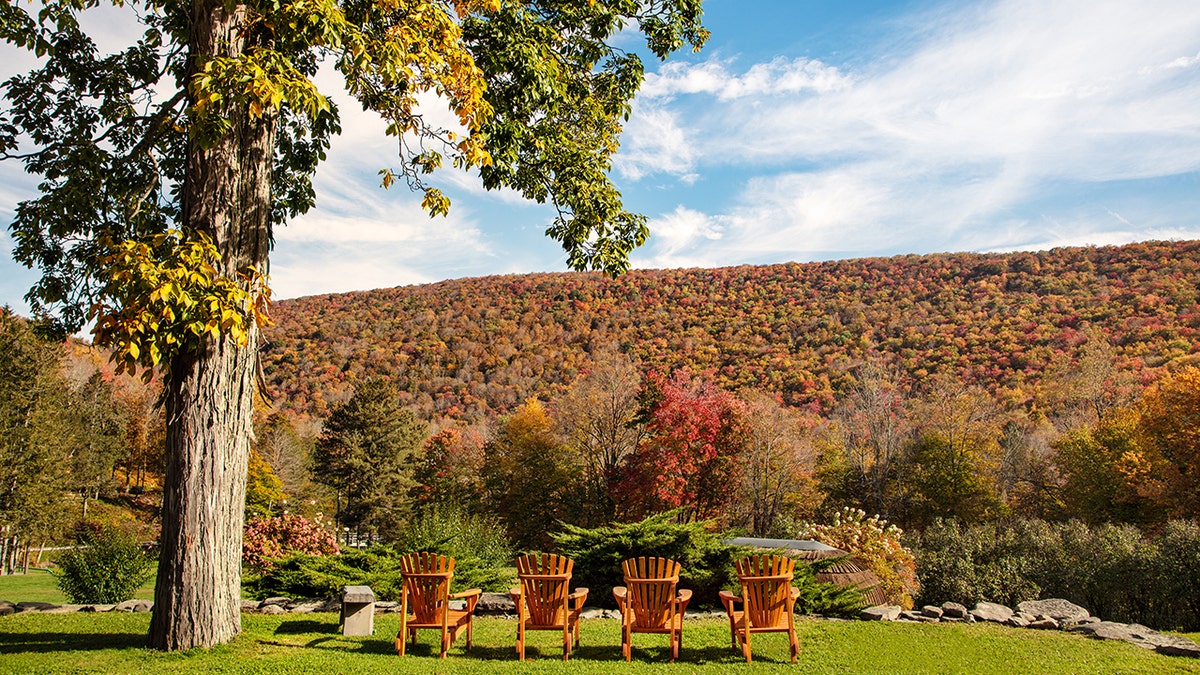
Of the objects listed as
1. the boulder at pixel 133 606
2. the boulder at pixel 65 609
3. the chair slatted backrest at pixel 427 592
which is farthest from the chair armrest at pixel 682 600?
the boulder at pixel 65 609

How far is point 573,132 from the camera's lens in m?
7.50

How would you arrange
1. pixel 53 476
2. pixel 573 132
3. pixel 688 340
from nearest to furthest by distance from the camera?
pixel 573 132
pixel 53 476
pixel 688 340

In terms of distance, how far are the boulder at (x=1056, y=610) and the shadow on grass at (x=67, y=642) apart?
9.10m

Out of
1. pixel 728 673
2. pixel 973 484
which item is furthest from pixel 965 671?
pixel 973 484

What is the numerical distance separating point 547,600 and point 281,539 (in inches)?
331

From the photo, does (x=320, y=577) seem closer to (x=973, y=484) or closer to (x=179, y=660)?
(x=179, y=660)

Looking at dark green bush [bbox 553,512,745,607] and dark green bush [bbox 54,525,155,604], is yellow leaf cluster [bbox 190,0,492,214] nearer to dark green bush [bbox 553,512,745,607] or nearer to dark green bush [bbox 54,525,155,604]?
dark green bush [bbox 553,512,745,607]

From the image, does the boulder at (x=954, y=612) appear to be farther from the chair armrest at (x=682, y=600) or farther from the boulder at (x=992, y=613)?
the chair armrest at (x=682, y=600)

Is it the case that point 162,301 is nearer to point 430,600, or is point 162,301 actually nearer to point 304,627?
point 430,600

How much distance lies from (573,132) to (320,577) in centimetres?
571

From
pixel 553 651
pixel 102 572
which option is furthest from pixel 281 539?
pixel 553 651

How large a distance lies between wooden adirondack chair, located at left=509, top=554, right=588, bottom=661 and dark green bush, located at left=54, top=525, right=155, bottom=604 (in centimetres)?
571

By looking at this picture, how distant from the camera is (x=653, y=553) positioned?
830 centimetres

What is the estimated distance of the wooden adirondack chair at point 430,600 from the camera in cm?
562
